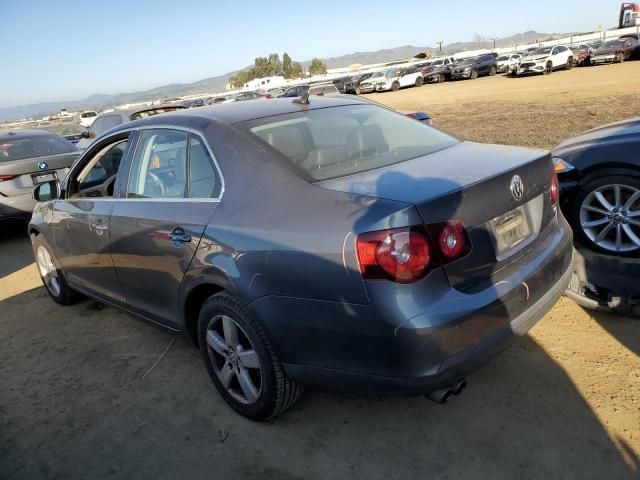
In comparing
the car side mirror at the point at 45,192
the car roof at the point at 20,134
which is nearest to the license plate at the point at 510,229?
the car side mirror at the point at 45,192

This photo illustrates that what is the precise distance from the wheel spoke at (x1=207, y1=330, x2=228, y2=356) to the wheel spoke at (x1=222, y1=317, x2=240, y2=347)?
7 centimetres

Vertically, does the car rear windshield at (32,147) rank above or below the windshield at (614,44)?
above

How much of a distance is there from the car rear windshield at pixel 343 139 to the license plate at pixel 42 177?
5.64 metres

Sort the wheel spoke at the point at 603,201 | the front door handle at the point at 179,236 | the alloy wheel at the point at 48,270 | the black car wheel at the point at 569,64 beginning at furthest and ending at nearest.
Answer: the black car wheel at the point at 569,64, the alloy wheel at the point at 48,270, the wheel spoke at the point at 603,201, the front door handle at the point at 179,236

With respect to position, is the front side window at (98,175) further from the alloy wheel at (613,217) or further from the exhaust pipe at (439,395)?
the alloy wheel at (613,217)

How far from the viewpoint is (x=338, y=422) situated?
2.75 meters

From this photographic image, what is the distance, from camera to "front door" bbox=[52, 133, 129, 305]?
11.9ft

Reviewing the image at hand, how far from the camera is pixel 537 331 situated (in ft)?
11.1

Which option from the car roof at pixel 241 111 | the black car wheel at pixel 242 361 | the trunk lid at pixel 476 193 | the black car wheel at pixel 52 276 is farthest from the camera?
the black car wheel at pixel 52 276

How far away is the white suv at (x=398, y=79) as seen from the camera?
38094mm

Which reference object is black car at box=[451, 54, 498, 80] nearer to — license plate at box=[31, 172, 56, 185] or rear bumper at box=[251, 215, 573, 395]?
license plate at box=[31, 172, 56, 185]

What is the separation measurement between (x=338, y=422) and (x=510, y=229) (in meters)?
1.36

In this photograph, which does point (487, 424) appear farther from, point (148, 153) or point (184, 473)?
point (148, 153)

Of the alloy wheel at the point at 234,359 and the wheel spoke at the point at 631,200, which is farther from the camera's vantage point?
the wheel spoke at the point at 631,200
